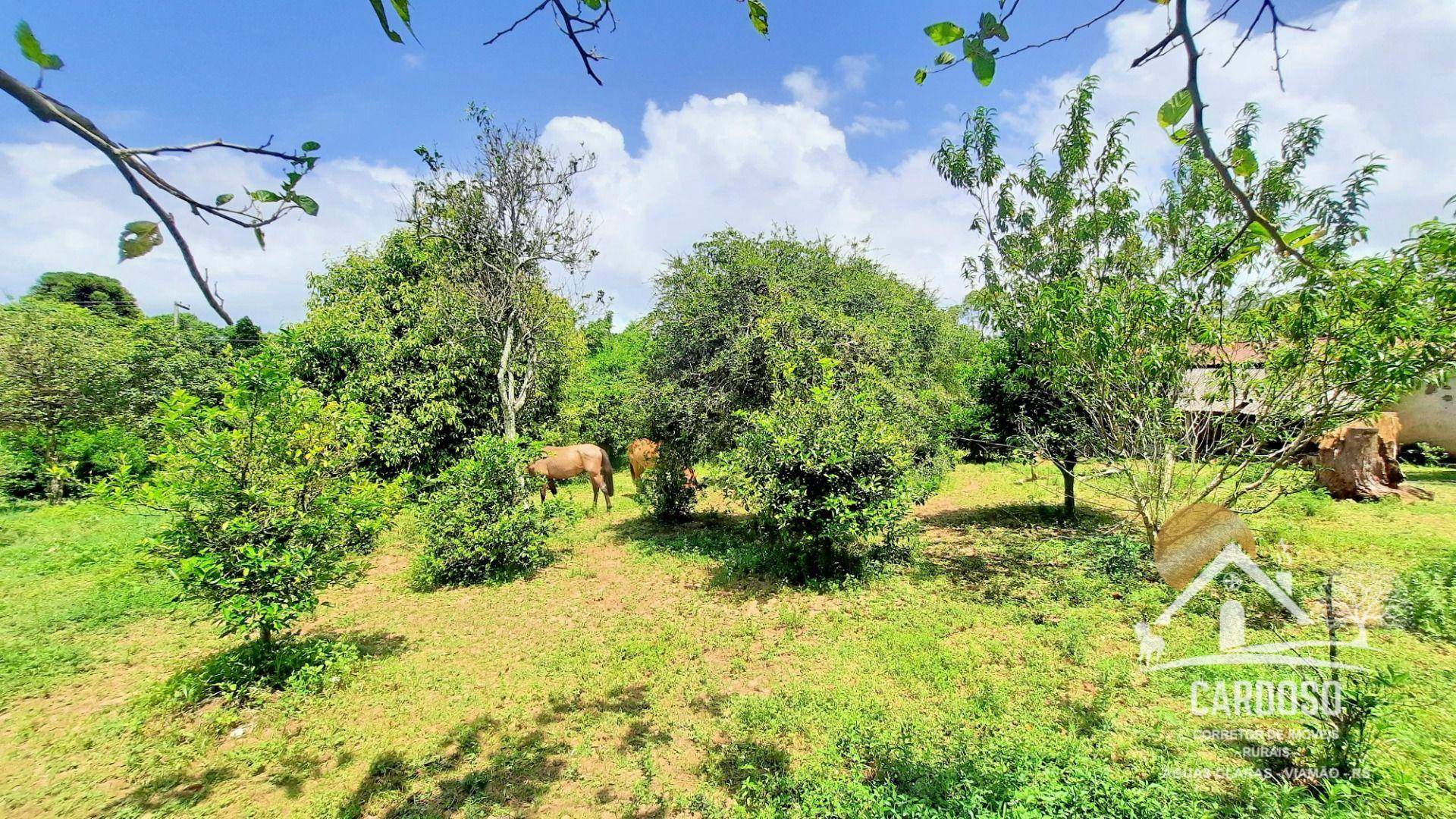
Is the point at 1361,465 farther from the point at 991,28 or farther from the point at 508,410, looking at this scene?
the point at 508,410

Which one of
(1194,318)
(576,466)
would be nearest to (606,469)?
(576,466)

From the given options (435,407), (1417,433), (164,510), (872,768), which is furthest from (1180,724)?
(1417,433)

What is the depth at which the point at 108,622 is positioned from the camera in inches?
222

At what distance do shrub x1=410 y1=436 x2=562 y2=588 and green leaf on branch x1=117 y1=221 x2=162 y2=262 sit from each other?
6188mm

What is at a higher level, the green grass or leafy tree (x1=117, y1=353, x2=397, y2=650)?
leafy tree (x1=117, y1=353, x2=397, y2=650)

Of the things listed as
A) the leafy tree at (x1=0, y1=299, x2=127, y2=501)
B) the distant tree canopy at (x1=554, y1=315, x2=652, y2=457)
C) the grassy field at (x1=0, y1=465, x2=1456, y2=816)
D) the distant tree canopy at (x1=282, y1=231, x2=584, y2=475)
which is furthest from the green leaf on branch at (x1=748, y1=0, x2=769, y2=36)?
the leafy tree at (x1=0, y1=299, x2=127, y2=501)

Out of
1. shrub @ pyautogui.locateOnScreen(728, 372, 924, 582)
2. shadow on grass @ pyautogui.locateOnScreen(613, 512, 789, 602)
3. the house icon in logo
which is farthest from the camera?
shadow on grass @ pyautogui.locateOnScreen(613, 512, 789, 602)

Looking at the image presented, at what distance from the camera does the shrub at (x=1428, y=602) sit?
3.96 m

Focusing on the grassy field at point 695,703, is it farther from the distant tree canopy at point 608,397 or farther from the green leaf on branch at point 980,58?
the green leaf on branch at point 980,58

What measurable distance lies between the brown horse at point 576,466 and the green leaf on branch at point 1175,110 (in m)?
10.0

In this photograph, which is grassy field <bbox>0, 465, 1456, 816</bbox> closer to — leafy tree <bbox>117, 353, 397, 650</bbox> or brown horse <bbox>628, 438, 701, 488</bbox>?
leafy tree <bbox>117, 353, 397, 650</bbox>

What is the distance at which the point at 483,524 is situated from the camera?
6.81 metres

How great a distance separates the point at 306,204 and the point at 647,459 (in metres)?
Answer: 8.56

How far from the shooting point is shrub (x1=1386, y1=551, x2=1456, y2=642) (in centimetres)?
396
